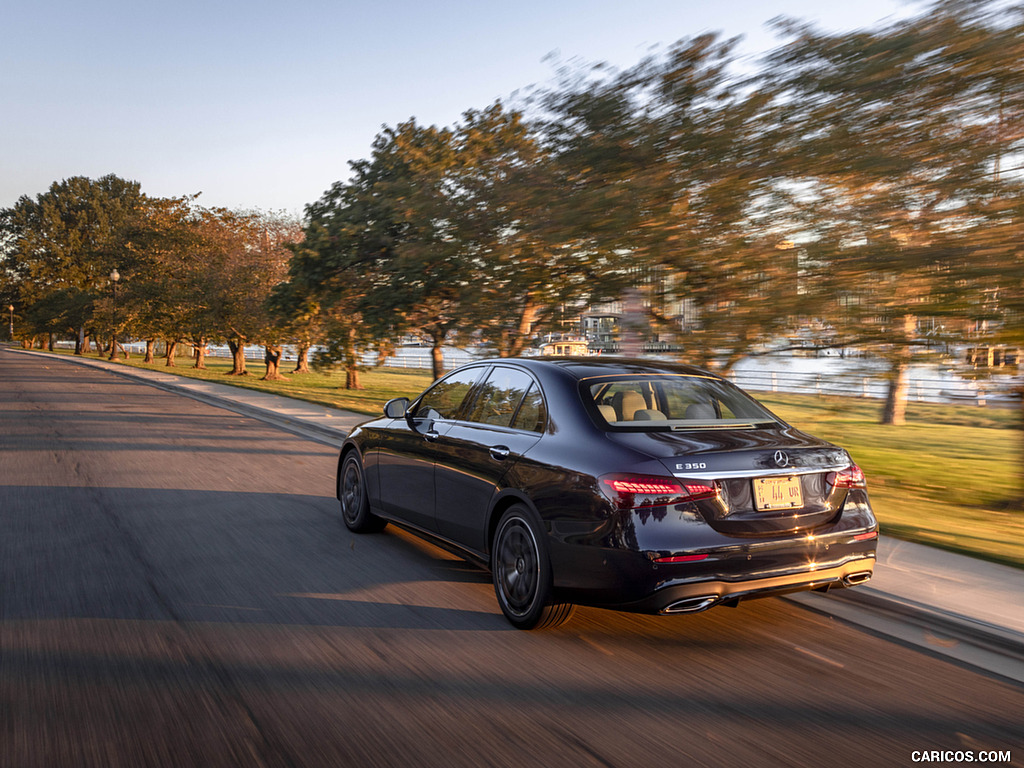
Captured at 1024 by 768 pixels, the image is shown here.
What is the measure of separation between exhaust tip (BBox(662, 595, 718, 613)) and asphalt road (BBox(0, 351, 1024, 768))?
0.98 feet

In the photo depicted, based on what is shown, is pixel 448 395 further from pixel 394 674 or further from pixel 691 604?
pixel 691 604

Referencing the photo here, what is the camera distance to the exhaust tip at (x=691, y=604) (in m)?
4.14

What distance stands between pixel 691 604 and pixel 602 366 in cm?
175

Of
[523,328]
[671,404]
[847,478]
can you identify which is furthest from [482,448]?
[523,328]

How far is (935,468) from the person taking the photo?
11828mm

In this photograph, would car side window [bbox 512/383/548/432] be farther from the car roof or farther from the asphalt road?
the asphalt road

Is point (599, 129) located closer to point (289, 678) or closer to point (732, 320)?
point (732, 320)

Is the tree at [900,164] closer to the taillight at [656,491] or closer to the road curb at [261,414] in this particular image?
the taillight at [656,491]

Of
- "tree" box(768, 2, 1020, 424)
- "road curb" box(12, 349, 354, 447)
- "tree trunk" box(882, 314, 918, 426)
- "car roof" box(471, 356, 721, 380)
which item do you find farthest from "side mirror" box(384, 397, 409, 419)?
"road curb" box(12, 349, 354, 447)

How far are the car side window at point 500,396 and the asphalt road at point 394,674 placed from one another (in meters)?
1.13

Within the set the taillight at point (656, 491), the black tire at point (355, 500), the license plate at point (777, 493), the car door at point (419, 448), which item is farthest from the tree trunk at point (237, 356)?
the license plate at point (777, 493)

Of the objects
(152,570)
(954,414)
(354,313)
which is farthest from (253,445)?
(954,414)

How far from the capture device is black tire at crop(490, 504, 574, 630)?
15.0ft

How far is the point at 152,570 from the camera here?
19.0ft
